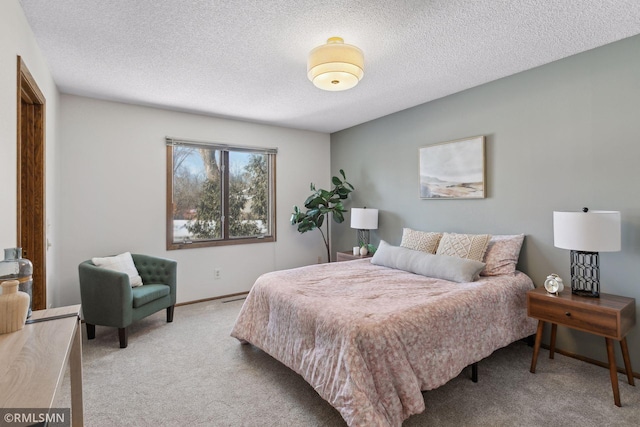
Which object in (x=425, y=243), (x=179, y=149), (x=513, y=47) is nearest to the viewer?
(x=513, y=47)

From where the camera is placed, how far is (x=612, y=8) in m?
2.01

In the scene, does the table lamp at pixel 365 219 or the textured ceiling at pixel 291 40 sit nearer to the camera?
the textured ceiling at pixel 291 40

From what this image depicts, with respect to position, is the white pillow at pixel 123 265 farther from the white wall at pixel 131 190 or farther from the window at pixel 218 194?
the window at pixel 218 194

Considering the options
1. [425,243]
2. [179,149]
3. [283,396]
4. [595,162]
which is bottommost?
[283,396]

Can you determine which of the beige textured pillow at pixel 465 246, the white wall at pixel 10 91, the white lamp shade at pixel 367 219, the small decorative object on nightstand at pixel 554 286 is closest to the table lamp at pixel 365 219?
the white lamp shade at pixel 367 219

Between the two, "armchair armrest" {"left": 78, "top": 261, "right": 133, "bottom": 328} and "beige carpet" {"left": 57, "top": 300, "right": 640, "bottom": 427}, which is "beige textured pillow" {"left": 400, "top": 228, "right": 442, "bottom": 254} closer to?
"beige carpet" {"left": 57, "top": 300, "right": 640, "bottom": 427}

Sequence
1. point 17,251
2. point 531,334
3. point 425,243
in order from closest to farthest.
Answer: point 17,251, point 531,334, point 425,243

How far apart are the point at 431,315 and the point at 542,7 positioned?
6.69 feet

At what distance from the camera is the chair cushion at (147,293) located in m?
3.02

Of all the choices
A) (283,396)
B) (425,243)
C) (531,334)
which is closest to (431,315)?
(283,396)

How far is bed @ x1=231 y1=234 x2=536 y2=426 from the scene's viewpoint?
172 cm

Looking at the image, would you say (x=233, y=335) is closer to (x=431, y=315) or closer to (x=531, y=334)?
(x=431, y=315)

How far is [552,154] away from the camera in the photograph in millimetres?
2799

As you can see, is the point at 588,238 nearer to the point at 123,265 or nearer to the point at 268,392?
the point at 268,392
